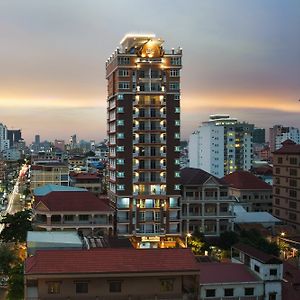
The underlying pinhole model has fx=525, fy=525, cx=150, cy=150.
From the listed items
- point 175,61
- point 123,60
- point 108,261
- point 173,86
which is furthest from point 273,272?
point 123,60

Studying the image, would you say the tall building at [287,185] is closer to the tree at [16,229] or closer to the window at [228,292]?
the tree at [16,229]

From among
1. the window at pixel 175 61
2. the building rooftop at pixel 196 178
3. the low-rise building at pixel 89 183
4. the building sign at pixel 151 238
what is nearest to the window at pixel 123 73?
the window at pixel 175 61

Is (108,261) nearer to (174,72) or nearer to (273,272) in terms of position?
(273,272)

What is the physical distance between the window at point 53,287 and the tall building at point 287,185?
118 feet

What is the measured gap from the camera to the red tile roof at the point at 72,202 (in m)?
46.5

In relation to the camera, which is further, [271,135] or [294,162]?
[271,135]

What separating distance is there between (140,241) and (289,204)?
61.0ft

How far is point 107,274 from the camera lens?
25.2 meters

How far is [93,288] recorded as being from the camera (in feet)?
84.1

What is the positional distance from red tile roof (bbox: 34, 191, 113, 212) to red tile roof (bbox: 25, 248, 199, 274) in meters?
20.4

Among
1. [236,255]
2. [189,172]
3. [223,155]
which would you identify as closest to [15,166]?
[223,155]

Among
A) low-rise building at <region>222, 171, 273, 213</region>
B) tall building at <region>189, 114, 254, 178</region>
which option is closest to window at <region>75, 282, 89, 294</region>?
low-rise building at <region>222, 171, 273, 213</region>

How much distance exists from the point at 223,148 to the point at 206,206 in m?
52.4

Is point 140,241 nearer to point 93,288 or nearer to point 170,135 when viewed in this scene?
point 170,135
